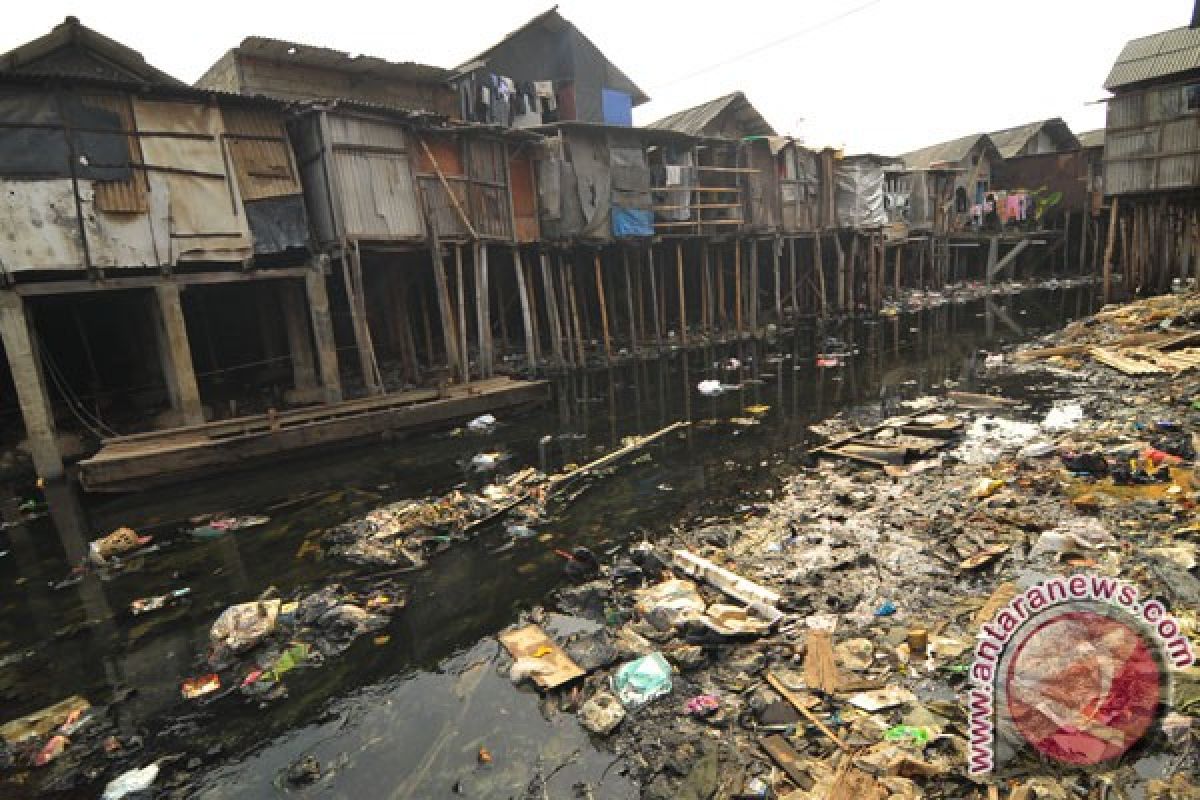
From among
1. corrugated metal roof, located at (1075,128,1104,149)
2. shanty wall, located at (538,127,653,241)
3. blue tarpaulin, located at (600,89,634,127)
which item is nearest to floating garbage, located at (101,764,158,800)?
Answer: shanty wall, located at (538,127,653,241)

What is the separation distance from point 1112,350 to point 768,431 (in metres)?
7.59

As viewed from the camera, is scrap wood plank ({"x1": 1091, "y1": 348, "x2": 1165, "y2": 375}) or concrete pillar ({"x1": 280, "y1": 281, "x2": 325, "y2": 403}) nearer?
scrap wood plank ({"x1": 1091, "y1": 348, "x2": 1165, "y2": 375})

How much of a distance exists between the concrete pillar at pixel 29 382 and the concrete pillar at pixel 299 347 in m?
4.12

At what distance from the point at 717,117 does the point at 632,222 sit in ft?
20.6

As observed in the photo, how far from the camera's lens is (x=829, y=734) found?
3273 millimetres

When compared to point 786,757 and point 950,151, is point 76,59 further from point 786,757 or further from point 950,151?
point 950,151

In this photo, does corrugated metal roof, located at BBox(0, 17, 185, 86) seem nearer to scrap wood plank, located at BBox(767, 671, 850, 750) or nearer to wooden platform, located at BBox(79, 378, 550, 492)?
wooden platform, located at BBox(79, 378, 550, 492)

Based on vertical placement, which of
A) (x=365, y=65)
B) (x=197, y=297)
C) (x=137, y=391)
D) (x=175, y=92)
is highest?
(x=365, y=65)

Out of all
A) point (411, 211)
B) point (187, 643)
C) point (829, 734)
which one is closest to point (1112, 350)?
point (829, 734)

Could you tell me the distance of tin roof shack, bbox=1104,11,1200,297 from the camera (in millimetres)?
17828

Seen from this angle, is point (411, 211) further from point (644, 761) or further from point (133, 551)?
point (644, 761)

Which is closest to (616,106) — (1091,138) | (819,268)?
(819,268)

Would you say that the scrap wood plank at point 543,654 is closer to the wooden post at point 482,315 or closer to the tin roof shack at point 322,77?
the wooden post at point 482,315

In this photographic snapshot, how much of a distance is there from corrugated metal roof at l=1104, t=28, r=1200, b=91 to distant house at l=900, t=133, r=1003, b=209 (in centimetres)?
950
